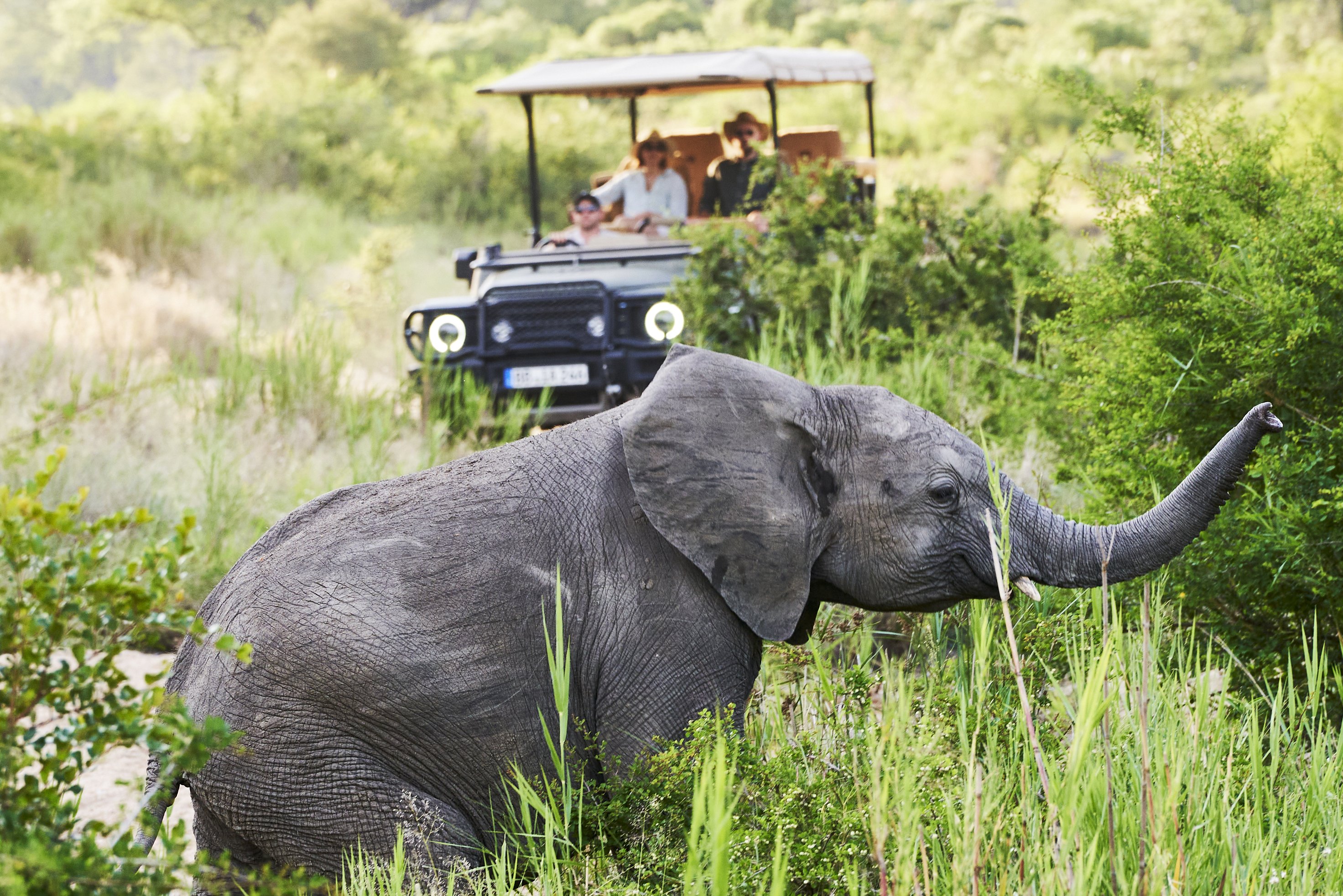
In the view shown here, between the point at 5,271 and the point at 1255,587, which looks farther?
the point at 5,271

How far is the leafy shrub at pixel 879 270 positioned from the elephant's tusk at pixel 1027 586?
413 cm

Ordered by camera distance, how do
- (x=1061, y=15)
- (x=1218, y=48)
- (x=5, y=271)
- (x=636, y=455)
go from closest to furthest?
(x=636, y=455) → (x=5, y=271) → (x=1218, y=48) → (x=1061, y=15)

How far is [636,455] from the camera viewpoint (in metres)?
3.08

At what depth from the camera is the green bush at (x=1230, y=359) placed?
12.8 ft

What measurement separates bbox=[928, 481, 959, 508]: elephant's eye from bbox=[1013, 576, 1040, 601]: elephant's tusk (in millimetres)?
224

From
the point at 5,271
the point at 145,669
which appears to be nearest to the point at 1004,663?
the point at 145,669

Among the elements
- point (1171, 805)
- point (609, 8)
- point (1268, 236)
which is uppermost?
point (609, 8)

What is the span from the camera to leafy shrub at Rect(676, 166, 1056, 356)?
7.51 metres

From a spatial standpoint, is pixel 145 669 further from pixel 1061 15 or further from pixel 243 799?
pixel 1061 15

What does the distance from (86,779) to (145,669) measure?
2.75 ft

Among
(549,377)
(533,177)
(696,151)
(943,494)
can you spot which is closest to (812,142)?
(696,151)

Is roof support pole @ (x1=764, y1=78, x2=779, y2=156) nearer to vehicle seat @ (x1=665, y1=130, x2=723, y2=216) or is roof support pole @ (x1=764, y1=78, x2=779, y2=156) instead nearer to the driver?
the driver

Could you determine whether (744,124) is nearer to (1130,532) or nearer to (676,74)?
(676,74)

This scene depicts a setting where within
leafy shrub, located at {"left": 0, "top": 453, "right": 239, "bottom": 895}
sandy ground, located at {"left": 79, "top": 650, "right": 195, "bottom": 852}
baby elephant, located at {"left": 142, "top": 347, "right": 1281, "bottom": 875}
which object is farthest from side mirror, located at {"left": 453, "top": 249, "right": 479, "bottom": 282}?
leafy shrub, located at {"left": 0, "top": 453, "right": 239, "bottom": 895}
